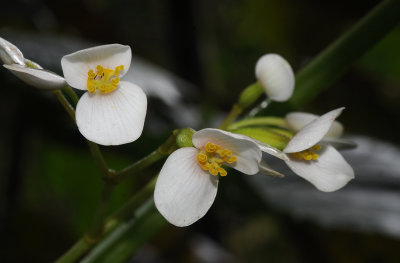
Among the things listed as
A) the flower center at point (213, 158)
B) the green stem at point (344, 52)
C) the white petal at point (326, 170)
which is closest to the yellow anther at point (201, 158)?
the flower center at point (213, 158)

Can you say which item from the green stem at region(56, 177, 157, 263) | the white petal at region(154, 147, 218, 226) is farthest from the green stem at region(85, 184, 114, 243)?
the white petal at region(154, 147, 218, 226)

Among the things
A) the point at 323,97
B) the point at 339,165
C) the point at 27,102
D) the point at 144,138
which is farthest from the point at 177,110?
the point at 323,97

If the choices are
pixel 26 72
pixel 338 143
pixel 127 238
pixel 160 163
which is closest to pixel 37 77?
pixel 26 72

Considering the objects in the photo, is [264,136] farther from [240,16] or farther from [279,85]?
[240,16]

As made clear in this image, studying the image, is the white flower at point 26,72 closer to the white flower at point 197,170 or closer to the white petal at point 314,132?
the white flower at point 197,170

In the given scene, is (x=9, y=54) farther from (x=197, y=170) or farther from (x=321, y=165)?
(x=321, y=165)

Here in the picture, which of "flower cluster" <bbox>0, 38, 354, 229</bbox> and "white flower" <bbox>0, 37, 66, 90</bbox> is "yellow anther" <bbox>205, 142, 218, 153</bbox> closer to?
"flower cluster" <bbox>0, 38, 354, 229</bbox>
